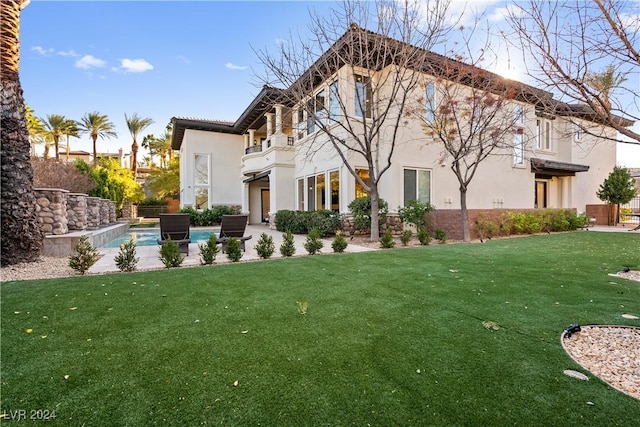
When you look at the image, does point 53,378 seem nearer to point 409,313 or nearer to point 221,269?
point 409,313

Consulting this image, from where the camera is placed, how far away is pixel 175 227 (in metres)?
9.73

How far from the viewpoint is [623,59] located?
3.70 meters

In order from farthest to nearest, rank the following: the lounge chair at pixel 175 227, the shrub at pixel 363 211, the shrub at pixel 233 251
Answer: the shrub at pixel 363 211 < the lounge chair at pixel 175 227 < the shrub at pixel 233 251

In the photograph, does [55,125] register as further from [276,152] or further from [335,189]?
[335,189]

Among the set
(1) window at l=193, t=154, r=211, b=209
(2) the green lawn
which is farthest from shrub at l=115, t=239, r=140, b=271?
(1) window at l=193, t=154, r=211, b=209

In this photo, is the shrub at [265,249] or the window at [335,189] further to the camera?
the window at [335,189]

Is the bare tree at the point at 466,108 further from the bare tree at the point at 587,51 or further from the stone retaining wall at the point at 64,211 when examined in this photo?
the stone retaining wall at the point at 64,211

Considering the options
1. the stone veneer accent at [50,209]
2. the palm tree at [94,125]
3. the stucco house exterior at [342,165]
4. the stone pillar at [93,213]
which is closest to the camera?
the stone veneer accent at [50,209]

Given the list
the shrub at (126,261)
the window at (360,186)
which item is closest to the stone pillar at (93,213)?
the shrub at (126,261)

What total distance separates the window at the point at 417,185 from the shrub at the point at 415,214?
4.07ft

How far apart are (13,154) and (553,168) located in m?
23.6

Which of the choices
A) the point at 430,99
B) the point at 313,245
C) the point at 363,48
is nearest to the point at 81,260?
the point at 313,245

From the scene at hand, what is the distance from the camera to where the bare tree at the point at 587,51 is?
3697mm

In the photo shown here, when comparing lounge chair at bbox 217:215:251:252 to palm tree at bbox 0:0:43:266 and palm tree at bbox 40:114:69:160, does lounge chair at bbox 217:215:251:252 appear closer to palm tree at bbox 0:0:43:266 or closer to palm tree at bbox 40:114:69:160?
palm tree at bbox 0:0:43:266
